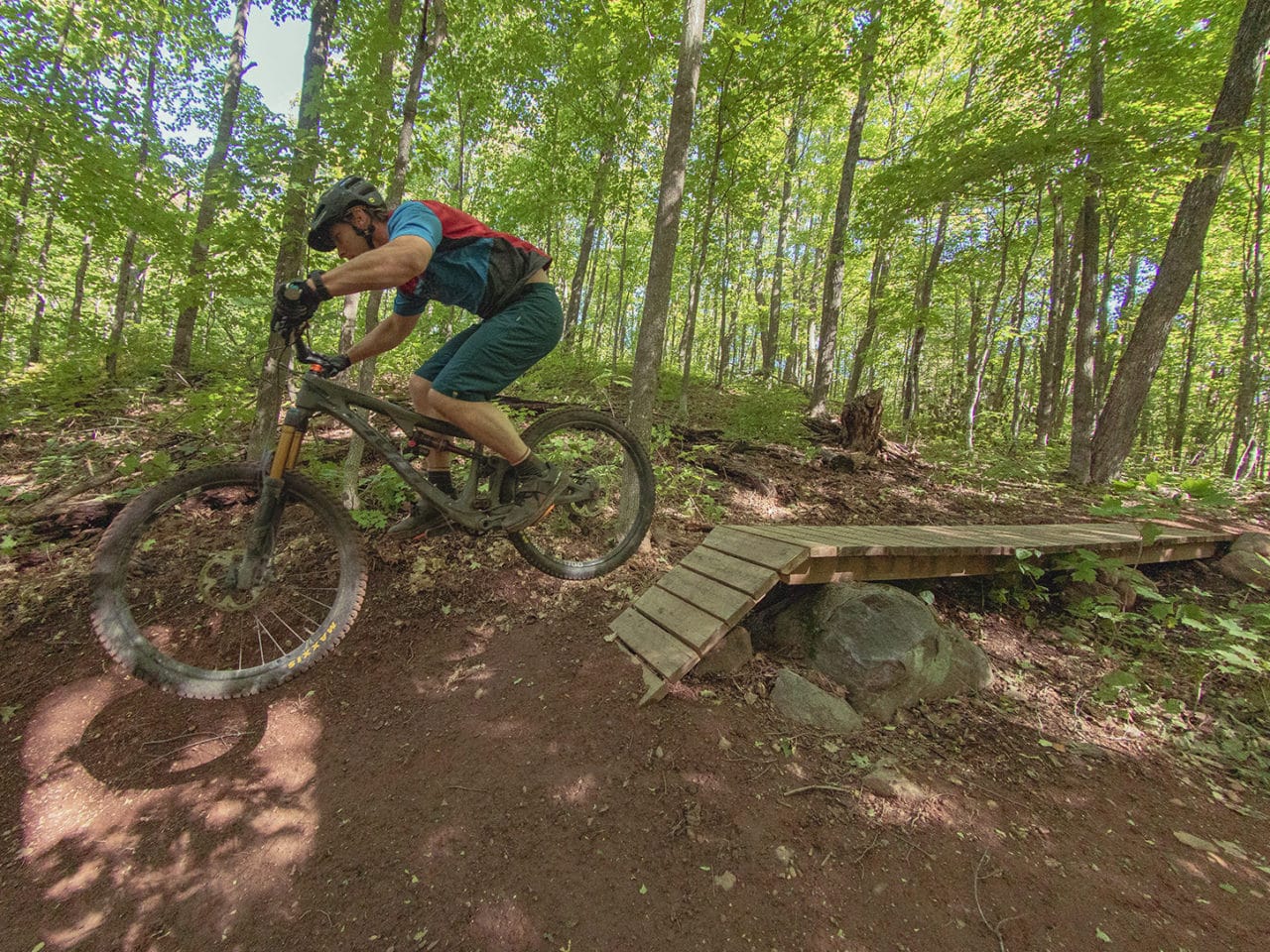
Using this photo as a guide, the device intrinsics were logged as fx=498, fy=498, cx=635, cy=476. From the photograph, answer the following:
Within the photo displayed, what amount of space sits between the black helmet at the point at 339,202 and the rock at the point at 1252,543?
27.4ft

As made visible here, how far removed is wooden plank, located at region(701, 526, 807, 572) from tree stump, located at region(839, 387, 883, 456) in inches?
Result: 188

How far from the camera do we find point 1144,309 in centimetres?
708

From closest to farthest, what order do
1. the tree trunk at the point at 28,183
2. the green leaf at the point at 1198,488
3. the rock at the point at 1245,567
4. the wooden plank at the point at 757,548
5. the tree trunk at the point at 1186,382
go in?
the green leaf at the point at 1198,488 → the wooden plank at the point at 757,548 → the tree trunk at the point at 28,183 → the rock at the point at 1245,567 → the tree trunk at the point at 1186,382

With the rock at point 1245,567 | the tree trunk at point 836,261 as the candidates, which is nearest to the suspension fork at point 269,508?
the rock at point 1245,567

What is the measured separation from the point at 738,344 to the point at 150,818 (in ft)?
105

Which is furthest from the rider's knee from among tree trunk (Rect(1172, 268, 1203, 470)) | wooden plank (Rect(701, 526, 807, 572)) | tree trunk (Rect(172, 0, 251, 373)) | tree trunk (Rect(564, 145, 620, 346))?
tree trunk (Rect(1172, 268, 1203, 470))

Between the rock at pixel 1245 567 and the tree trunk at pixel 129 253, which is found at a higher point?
the tree trunk at pixel 129 253

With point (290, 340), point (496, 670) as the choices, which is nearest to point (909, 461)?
point (496, 670)

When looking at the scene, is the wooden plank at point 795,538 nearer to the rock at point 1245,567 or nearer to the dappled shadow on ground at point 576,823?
the dappled shadow on ground at point 576,823

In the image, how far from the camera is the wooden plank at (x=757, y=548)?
3.23 metres

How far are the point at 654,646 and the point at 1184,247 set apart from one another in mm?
9152

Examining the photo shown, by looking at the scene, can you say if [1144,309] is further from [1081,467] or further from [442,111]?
[442,111]

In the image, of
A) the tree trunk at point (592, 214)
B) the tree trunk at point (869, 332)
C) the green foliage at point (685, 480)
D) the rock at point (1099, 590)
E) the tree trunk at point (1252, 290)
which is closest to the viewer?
the rock at point (1099, 590)

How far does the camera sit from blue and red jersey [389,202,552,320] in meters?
2.18
